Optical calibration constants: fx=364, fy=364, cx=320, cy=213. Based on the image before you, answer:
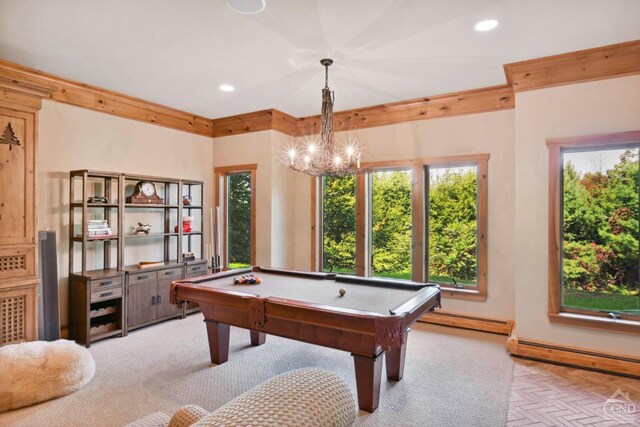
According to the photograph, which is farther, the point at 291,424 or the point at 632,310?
the point at 632,310

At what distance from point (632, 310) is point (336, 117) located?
404 cm

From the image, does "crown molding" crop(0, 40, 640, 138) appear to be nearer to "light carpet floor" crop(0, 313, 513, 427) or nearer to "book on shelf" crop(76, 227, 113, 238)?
"book on shelf" crop(76, 227, 113, 238)

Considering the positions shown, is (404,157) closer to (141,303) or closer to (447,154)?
(447,154)

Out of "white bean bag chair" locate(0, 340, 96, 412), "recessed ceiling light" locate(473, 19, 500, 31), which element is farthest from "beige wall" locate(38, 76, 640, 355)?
"white bean bag chair" locate(0, 340, 96, 412)

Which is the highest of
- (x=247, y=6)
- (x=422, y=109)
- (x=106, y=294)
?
(x=247, y=6)

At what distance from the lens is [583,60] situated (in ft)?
11.0

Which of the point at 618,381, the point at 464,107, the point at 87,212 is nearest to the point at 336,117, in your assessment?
the point at 464,107

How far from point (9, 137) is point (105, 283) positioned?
5.59 ft

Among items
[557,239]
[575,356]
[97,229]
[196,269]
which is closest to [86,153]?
[97,229]

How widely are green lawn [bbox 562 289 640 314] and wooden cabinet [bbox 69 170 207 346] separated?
4.44m

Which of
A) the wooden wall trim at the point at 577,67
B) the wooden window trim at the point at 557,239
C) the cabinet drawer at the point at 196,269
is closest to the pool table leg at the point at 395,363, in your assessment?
the wooden window trim at the point at 557,239

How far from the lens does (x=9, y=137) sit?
3.30 metres

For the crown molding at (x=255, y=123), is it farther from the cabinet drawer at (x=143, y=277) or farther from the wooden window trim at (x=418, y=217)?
the cabinet drawer at (x=143, y=277)

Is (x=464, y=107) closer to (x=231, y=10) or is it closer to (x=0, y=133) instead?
(x=231, y=10)
